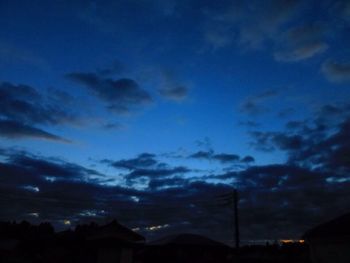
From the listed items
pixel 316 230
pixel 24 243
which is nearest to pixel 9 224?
pixel 24 243

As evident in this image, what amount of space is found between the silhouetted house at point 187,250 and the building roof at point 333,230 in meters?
12.0

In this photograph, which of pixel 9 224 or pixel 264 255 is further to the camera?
pixel 9 224

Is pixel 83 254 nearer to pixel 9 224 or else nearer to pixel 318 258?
pixel 318 258

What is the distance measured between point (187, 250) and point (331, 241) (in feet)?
58.1

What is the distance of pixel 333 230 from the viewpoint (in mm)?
33000

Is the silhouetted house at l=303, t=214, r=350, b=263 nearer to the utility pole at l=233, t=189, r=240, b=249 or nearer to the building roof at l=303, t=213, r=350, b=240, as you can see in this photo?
the building roof at l=303, t=213, r=350, b=240

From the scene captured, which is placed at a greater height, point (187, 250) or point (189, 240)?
point (189, 240)

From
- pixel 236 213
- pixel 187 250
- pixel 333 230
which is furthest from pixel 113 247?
pixel 333 230

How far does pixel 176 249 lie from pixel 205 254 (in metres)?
3.47

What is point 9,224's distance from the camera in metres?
80.4

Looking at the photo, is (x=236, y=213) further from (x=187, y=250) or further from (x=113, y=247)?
(x=113, y=247)

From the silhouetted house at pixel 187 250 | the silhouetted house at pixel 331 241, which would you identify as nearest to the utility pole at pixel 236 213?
the silhouetted house at pixel 331 241

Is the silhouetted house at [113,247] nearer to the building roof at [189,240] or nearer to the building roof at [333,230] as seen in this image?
the building roof at [189,240]

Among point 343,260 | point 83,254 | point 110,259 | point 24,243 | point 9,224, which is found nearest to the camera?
point 343,260
